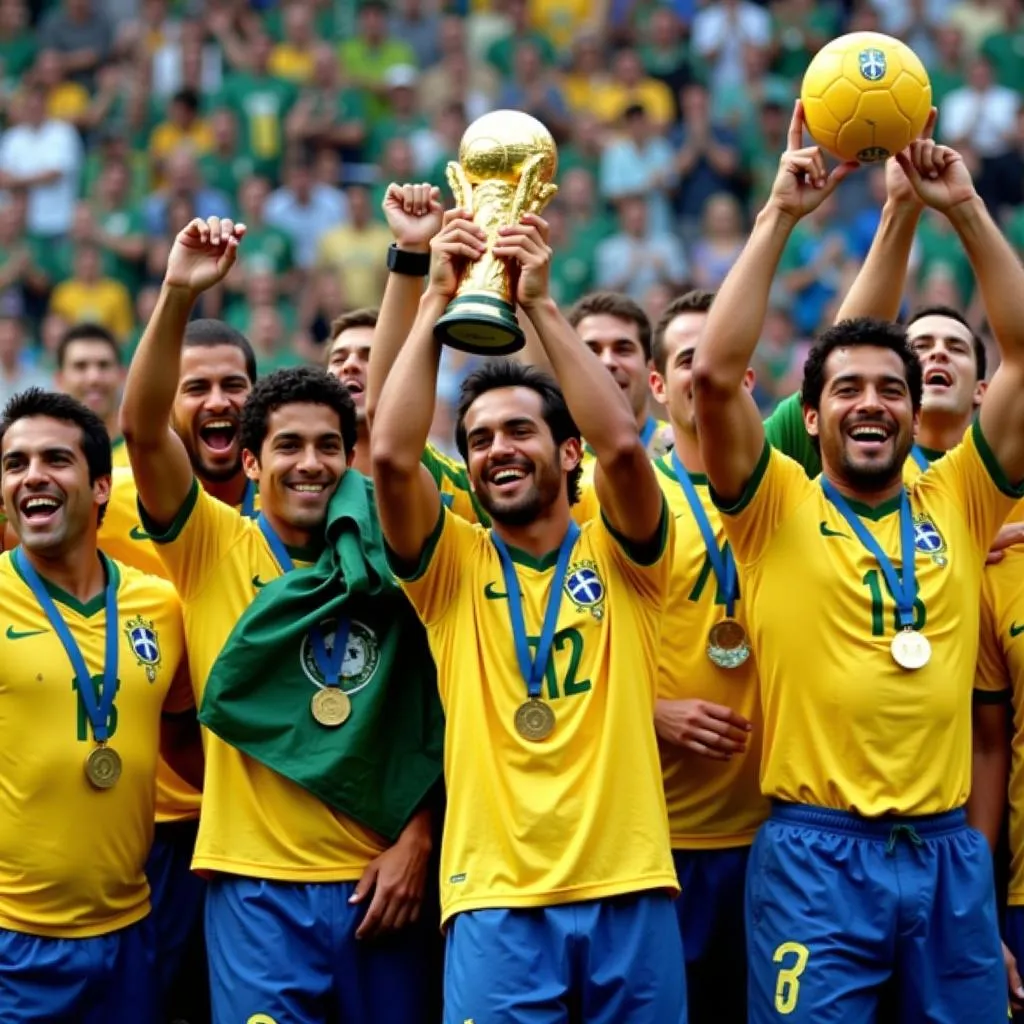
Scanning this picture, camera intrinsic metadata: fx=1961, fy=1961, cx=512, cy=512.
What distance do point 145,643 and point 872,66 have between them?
285 centimetres

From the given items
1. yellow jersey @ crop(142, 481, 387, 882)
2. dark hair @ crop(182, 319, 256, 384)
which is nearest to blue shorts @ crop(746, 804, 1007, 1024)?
yellow jersey @ crop(142, 481, 387, 882)

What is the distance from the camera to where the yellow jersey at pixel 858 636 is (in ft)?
18.9

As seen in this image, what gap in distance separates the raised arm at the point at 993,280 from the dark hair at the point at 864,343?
0.76 ft

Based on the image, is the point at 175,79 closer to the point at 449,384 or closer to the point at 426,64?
the point at 426,64

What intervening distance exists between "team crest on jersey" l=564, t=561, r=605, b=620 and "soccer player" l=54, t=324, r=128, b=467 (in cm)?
301

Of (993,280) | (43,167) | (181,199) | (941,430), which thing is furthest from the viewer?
(43,167)

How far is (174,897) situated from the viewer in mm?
6484

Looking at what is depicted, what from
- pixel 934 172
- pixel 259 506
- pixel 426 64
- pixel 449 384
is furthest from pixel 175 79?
pixel 934 172

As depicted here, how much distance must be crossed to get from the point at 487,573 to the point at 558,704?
0.46 m

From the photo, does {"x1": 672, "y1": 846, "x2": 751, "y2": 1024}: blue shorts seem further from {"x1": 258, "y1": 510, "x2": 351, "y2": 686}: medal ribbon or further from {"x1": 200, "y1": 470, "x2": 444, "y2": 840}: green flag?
{"x1": 258, "y1": 510, "x2": 351, "y2": 686}: medal ribbon

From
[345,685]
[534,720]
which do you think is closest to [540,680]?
[534,720]

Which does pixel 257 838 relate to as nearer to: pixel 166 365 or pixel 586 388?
pixel 166 365

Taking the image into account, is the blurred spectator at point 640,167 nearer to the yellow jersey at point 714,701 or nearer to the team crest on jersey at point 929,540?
the yellow jersey at point 714,701

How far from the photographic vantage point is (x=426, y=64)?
666 inches
